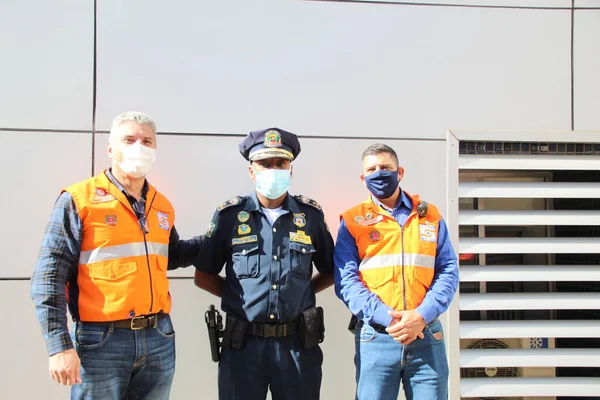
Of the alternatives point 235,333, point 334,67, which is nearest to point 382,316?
point 235,333

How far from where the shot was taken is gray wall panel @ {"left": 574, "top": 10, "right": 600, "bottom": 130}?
3.29 m

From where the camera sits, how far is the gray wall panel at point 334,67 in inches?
120

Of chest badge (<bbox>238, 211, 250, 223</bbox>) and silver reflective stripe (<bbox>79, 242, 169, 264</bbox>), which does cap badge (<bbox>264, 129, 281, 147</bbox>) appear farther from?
silver reflective stripe (<bbox>79, 242, 169, 264</bbox>)

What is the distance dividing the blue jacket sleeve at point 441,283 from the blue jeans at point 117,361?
1.31 m

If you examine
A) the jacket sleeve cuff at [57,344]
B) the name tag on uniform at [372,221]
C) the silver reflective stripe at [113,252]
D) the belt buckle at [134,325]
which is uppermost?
the name tag on uniform at [372,221]

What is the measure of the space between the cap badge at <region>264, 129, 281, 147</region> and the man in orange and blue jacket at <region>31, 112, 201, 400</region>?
24.1 inches

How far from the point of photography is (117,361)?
76.8 inches

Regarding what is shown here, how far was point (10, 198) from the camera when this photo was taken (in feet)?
9.61

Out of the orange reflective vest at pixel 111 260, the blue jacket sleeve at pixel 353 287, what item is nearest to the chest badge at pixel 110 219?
the orange reflective vest at pixel 111 260

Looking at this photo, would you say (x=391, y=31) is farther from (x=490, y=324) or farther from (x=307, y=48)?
(x=490, y=324)

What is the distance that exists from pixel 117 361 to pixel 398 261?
1431 millimetres

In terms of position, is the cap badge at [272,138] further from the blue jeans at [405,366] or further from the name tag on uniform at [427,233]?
the blue jeans at [405,366]

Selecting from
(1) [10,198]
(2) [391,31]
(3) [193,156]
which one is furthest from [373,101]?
(1) [10,198]

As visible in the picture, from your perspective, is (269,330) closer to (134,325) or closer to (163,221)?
(134,325)
